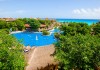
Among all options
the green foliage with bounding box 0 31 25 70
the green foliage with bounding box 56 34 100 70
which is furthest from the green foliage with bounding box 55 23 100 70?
the green foliage with bounding box 0 31 25 70

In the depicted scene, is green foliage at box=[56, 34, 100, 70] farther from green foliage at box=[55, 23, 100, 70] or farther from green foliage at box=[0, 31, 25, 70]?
green foliage at box=[0, 31, 25, 70]

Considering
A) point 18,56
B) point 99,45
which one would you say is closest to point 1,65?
point 18,56

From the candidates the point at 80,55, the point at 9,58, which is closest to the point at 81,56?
the point at 80,55

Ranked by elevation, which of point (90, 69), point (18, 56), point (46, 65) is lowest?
point (46, 65)

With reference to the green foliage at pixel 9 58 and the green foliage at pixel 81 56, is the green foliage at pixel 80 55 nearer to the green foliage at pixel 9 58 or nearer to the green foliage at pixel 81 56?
the green foliage at pixel 81 56

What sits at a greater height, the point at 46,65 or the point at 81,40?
the point at 81,40

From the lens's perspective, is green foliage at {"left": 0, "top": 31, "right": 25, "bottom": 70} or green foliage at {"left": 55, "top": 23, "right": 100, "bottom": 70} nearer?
green foliage at {"left": 0, "top": 31, "right": 25, "bottom": 70}

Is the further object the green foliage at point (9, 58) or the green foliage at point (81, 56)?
the green foliage at point (81, 56)

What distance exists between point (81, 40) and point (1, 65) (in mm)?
6944

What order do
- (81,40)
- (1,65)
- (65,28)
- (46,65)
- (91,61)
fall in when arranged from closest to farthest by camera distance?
1. (1,65)
2. (91,61)
3. (81,40)
4. (46,65)
5. (65,28)

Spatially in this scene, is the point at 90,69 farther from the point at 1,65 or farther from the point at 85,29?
the point at 85,29

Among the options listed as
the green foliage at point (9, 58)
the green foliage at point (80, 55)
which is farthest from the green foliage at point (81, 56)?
the green foliage at point (9, 58)

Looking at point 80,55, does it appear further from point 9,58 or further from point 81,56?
point 9,58

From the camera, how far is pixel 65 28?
39.5m
